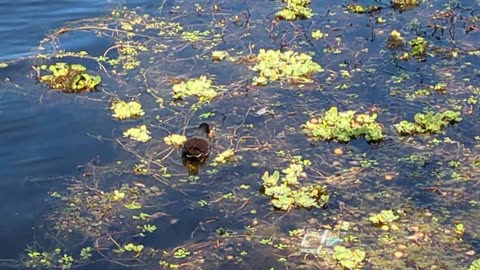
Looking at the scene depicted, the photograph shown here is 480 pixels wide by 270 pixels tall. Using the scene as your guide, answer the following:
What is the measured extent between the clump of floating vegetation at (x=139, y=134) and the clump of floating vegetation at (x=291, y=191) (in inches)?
49.8

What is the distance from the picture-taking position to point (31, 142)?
6730 millimetres

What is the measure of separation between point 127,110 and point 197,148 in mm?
1089

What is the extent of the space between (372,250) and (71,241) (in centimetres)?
223

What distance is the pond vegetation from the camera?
5.46 meters

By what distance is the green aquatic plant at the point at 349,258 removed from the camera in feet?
17.0

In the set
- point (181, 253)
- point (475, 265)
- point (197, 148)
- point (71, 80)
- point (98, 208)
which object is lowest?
point (475, 265)

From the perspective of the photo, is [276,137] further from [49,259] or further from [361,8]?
[361,8]

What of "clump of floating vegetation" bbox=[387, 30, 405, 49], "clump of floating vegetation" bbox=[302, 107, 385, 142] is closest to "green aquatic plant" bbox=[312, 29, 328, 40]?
"clump of floating vegetation" bbox=[387, 30, 405, 49]

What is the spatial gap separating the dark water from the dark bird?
2.27 ft

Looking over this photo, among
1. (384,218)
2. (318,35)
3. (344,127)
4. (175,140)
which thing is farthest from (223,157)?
(318,35)

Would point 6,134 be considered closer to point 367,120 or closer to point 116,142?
point 116,142

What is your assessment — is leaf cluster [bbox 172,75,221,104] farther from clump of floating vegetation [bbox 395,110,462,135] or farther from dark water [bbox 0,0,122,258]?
clump of floating vegetation [bbox 395,110,462,135]

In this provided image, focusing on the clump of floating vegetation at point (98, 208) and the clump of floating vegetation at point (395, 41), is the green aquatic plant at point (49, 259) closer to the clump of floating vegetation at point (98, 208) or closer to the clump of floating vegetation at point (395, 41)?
the clump of floating vegetation at point (98, 208)

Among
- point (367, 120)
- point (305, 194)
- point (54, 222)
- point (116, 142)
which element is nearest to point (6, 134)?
point (116, 142)
